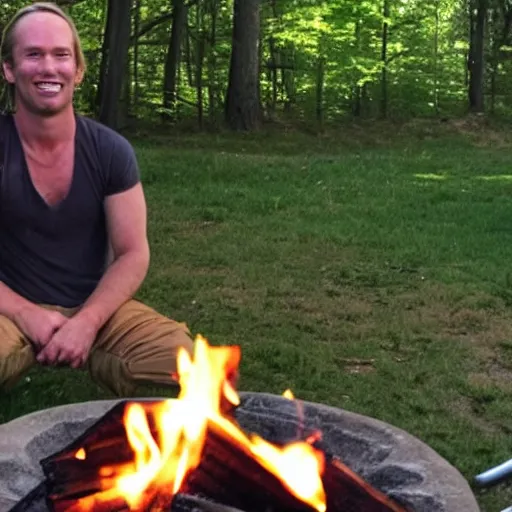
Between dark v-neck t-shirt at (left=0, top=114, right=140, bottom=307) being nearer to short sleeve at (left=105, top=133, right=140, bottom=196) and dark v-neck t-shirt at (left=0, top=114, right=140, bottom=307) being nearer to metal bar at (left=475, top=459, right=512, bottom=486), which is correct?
Answer: short sleeve at (left=105, top=133, right=140, bottom=196)

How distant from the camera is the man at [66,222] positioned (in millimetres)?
2982

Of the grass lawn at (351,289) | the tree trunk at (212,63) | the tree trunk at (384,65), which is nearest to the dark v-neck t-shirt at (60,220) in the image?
the grass lawn at (351,289)

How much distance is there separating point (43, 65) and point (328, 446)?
1.60 m

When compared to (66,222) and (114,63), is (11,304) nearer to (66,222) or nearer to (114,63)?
(66,222)

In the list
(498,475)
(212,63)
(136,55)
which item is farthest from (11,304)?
(136,55)

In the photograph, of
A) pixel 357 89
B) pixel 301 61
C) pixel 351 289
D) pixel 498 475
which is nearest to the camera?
pixel 498 475

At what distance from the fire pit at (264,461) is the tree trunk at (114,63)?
13.2 meters

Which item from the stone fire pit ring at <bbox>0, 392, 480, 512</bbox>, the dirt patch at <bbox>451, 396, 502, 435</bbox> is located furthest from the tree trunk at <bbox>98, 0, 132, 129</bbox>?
the stone fire pit ring at <bbox>0, 392, 480, 512</bbox>

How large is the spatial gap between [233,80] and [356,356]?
42.9ft

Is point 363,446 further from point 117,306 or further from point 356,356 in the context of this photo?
point 356,356

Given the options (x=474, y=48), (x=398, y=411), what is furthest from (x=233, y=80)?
(x=398, y=411)

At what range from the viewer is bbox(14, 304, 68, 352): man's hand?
2.86m

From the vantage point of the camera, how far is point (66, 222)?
311 cm

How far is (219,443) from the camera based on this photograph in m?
2.01
